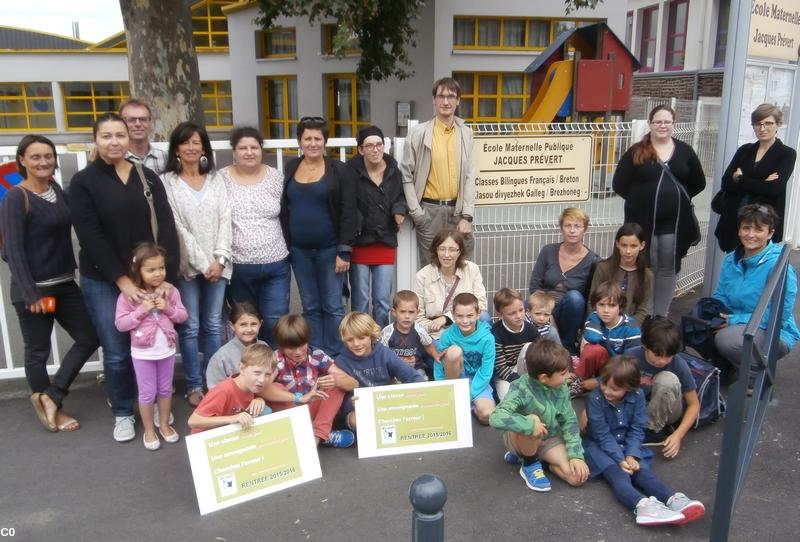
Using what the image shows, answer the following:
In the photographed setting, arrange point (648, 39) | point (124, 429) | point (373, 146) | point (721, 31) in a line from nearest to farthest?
point (124, 429) → point (373, 146) → point (721, 31) → point (648, 39)

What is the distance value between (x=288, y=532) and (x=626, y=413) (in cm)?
190

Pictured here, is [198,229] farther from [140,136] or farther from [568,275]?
[568,275]

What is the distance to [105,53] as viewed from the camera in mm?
29297

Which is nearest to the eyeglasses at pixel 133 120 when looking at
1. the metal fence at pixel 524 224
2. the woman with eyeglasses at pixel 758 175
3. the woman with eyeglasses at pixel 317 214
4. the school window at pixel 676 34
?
the woman with eyeglasses at pixel 317 214

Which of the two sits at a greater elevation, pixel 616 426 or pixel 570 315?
pixel 570 315

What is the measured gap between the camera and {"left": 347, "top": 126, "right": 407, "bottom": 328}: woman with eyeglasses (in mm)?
4562

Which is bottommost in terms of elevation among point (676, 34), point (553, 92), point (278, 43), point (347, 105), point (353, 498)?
point (353, 498)

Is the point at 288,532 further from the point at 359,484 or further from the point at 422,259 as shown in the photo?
the point at 422,259

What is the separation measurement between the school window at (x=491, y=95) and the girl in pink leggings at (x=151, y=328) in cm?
1524

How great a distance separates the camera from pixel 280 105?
22.5m

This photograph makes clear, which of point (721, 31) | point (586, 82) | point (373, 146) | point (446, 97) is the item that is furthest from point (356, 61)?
point (373, 146)

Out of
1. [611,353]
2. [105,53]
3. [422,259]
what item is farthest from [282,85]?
[611,353]

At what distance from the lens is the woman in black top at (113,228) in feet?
11.7

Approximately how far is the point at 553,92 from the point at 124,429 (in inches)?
349
